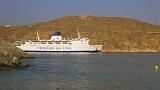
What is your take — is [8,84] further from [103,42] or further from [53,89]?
[103,42]

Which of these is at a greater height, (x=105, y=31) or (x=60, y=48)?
(x=105, y=31)

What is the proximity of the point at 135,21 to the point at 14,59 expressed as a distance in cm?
14404

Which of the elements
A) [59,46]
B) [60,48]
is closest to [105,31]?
[59,46]

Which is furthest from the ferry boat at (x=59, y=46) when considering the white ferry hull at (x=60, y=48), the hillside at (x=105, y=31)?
the hillside at (x=105, y=31)

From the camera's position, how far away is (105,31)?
161m

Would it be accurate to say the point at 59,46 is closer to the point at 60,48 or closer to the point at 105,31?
the point at 60,48

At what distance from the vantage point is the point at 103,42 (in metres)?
149

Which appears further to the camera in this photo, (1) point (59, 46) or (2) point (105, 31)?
(2) point (105, 31)

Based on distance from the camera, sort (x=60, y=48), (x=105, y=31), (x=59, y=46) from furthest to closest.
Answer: (x=105, y=31) → (x=59, y=46) → (x=60, y=48)

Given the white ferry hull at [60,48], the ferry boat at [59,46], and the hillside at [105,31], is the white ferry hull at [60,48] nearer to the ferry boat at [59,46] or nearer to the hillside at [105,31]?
the ferry boat at [59,46]

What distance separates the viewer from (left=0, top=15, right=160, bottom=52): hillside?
148875 millimetres

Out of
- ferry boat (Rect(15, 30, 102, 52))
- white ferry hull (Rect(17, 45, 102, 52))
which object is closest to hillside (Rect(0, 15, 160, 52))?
white ferry hull (Rect(17, 45, 102, 52))

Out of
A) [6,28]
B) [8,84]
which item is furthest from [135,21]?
[8,84]

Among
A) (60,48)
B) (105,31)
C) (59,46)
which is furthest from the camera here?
(105,31)
